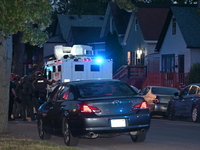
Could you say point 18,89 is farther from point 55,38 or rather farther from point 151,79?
point 55,38

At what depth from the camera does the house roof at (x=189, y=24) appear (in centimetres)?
4253

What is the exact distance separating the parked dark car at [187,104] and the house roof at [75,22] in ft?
175

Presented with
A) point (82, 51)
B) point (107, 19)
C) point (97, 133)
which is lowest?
point (97, 133)

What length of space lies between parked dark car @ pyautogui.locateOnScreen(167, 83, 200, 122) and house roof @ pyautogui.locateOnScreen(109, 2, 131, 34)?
32.4 metres

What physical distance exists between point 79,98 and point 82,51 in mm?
20454

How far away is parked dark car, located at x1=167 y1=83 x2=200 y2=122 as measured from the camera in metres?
22.8

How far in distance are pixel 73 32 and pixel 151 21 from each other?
20574 millimetres

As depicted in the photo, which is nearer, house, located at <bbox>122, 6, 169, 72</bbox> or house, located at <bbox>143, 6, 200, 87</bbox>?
house, located at <bbox>143, 6, 200, 87</bbox>

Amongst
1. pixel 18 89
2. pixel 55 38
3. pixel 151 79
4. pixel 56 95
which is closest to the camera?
pixel 56 95

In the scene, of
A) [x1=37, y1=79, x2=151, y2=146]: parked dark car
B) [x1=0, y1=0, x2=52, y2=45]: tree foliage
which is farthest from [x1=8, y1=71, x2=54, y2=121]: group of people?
[x1=0, y1=0, x2=52, y2=45]: tree foliage

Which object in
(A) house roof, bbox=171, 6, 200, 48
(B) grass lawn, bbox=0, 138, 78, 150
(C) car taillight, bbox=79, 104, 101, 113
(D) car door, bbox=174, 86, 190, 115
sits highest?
(A) house roof, bbox=171, 6, 200, 48

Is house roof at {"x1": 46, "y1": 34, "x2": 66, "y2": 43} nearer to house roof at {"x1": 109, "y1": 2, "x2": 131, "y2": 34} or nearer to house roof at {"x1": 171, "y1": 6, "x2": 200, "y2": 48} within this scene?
house roof at {"x1": 109, "y1": 2, "x2": 131, "y2": 34}

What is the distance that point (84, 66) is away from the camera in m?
30.4

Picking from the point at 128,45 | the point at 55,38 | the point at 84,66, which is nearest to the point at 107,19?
the point at 128,45
